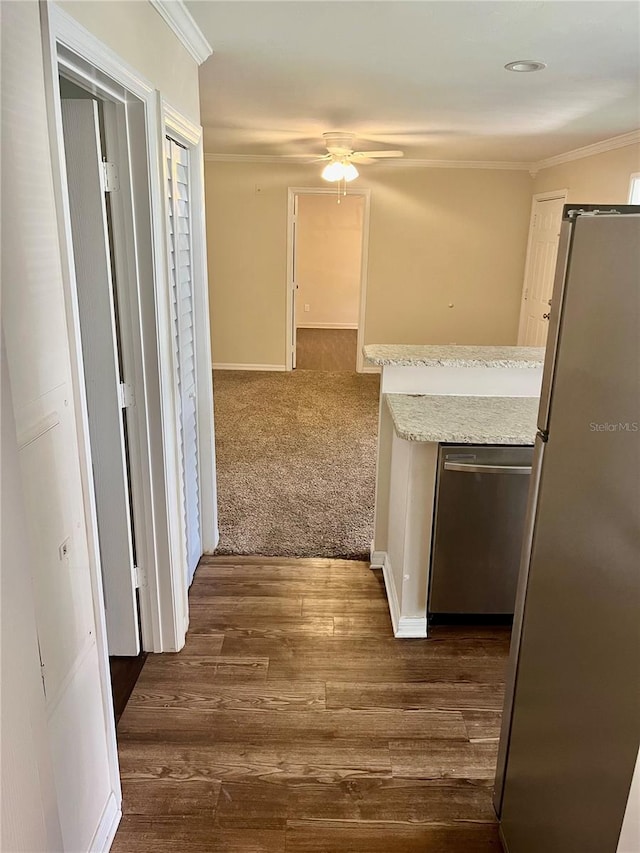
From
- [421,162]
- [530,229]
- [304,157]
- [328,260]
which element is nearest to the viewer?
[304,157]

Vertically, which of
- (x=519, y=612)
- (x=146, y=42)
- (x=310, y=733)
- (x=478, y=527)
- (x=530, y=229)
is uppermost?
(x=146, y=42)

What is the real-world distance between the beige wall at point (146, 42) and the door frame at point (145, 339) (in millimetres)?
43

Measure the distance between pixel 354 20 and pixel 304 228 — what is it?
8298 millimetres

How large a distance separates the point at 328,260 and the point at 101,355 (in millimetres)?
8800

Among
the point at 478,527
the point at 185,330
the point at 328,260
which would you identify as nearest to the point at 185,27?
the point at 185,330

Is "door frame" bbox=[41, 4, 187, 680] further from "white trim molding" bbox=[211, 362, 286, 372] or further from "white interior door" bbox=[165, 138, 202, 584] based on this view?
"white trim molding" bbox=[211, 362, 286, 372]

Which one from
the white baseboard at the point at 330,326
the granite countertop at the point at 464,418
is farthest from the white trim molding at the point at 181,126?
the white baseboard at the point at 330,326

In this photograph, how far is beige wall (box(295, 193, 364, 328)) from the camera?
1023 centimetres

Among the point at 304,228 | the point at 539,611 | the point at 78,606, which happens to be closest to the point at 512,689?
the point at 539,611

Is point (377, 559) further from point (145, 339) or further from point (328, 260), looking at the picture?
point (328, 260)

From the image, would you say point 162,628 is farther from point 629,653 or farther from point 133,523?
point 629,653

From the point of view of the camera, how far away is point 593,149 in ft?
17.2

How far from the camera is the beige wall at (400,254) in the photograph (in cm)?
670

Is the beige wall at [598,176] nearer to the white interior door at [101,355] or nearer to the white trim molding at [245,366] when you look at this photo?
the white trim molding at [245,366]
